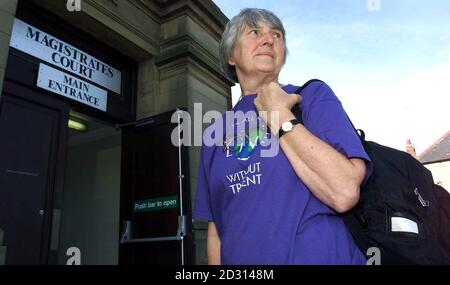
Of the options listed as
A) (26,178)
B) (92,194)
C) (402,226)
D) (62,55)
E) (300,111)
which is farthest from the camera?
(92,194)

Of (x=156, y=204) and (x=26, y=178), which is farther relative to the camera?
(x=156, y=204)

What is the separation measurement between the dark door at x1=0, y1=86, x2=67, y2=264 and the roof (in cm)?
2966

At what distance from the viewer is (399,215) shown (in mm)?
1156

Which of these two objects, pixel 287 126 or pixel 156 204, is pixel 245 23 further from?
pixel 156 204

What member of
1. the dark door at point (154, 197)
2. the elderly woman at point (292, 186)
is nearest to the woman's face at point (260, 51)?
the elderly woman at point (292, 186)

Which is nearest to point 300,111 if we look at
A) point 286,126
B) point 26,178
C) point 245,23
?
point 286,126

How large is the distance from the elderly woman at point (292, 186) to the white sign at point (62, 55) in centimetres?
348

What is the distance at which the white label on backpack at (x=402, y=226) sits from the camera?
1.14 m

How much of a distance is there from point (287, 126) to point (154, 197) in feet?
12.5

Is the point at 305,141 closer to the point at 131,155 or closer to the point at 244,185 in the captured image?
the point at 244,185

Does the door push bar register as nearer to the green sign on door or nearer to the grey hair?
the green sign on door

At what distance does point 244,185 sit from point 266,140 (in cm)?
19
